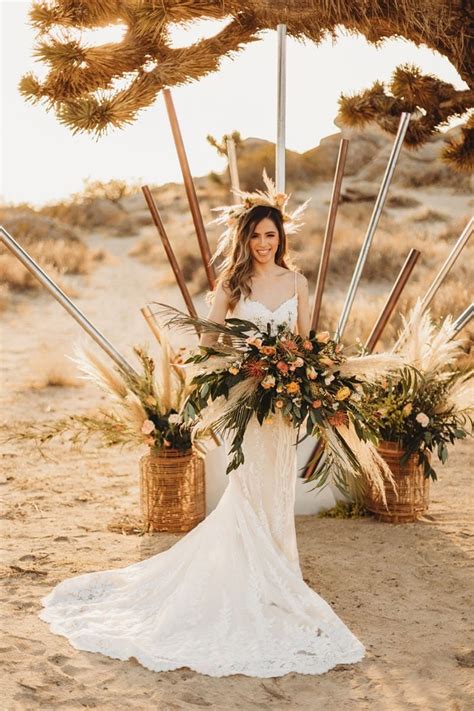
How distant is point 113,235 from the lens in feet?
66.1

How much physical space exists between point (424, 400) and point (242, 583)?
193cm

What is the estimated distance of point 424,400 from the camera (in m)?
5.29

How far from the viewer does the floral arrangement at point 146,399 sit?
199 inches

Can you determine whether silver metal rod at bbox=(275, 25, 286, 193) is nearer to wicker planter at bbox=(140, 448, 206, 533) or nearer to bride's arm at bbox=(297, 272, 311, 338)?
bride's arm at bbox=(297, 272, 311, 338)

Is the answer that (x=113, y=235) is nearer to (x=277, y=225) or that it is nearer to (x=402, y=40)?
(x=402, y=40)

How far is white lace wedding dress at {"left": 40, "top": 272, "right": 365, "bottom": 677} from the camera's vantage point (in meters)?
3.57

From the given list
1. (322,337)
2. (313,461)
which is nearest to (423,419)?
(313,461)

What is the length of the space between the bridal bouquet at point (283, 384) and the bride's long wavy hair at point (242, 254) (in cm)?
23

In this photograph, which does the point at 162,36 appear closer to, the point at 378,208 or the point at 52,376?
the point at 378,208

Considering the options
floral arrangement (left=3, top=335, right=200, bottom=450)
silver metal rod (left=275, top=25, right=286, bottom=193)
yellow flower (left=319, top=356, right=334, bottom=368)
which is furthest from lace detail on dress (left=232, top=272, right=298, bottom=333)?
silver metal rod (left=275, top=25, right=286, bottom=193)

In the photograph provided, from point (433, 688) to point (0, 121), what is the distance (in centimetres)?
1197

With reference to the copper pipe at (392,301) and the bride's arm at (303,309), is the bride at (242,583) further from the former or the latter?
the copper pipe at (392,301)

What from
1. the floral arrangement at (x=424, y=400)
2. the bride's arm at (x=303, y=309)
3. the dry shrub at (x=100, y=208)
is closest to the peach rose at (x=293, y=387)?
the bride's arm at (x=303, y=309)

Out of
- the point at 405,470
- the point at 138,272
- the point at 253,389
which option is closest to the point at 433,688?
the point at 253,389
